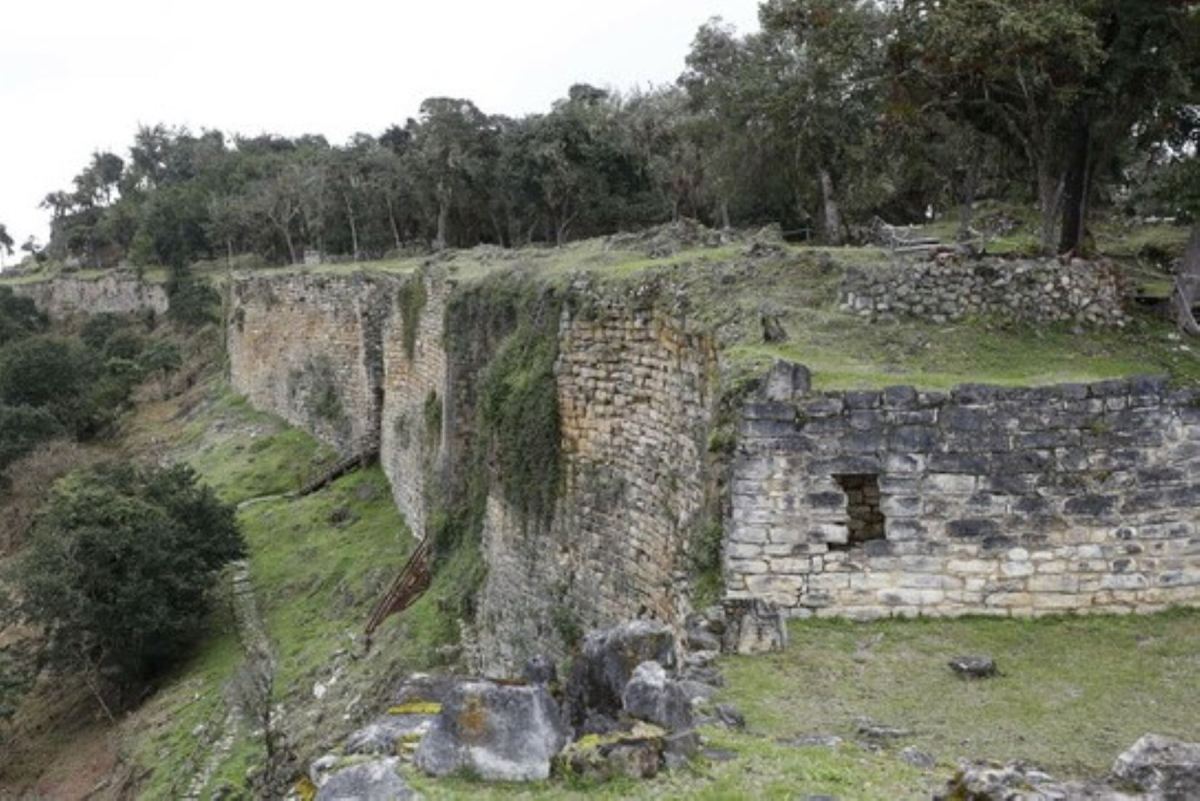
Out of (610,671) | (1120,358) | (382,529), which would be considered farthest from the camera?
(382,529)

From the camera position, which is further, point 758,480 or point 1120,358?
point 1120,358

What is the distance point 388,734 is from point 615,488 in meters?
6.81

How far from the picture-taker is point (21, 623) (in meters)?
26.3

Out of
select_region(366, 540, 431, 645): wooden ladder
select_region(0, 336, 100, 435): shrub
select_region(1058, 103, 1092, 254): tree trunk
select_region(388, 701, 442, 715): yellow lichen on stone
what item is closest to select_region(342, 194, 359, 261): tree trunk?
select_region(0, 336, 100, 435): shrub

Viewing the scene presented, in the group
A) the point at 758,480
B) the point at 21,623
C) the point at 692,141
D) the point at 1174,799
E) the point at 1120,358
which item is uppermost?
the point at 692,141

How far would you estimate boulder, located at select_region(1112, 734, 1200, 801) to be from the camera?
476 cm

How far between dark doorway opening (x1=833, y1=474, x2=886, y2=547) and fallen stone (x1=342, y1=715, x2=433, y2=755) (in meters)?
3.75

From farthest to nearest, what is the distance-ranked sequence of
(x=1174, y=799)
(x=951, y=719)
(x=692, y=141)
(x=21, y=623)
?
(x=692, y=141)
(x=21, y=623)
(x=951, y=719)
(x=1174, y=799)

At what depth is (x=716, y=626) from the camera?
313 inches

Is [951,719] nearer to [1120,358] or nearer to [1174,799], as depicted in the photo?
[1174,799]

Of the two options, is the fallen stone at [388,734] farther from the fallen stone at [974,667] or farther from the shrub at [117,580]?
the shrub at [117,580]

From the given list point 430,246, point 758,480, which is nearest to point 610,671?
point 758,480

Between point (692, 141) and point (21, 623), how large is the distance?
2218 cm

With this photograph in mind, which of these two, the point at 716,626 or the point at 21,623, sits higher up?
the point at 716,626
